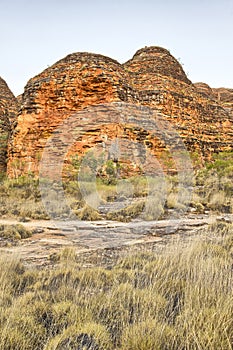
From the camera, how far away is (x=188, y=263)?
3.22 meters

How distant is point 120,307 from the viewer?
227 centimetres

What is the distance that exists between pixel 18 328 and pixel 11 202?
8488 mm

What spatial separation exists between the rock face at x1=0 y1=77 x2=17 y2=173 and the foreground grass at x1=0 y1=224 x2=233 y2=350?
20.2 m

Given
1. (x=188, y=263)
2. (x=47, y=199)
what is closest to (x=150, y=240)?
(x=188, y=263)

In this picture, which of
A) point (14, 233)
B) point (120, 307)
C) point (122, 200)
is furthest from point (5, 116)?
point (120, 307)

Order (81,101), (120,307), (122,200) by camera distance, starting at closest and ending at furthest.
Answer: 1. (120,307)
2. (122,200)
3. (81,101)

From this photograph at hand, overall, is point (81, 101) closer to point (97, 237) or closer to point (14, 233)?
point (14, 233)

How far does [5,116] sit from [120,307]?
82.0ft

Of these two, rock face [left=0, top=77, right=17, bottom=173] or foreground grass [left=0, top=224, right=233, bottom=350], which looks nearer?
foreground grass [left=0, top=224, right=233, bottom=350]

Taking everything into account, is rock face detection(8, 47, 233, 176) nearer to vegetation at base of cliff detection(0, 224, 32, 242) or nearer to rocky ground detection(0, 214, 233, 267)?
rocky ground detection(0, 214, 233, 267)

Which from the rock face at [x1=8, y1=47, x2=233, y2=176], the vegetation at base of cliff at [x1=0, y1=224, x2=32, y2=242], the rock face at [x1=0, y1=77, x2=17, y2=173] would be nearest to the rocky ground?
the vegetation at base of cliff at [x1=0, y1=224, x2=32, y2=242]

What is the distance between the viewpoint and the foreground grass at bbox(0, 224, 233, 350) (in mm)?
1828

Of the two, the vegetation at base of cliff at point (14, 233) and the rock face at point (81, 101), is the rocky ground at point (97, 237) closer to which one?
the vegetation at base of cliff at point (14, 233)

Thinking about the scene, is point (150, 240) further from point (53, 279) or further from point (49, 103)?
point (49, 103)
